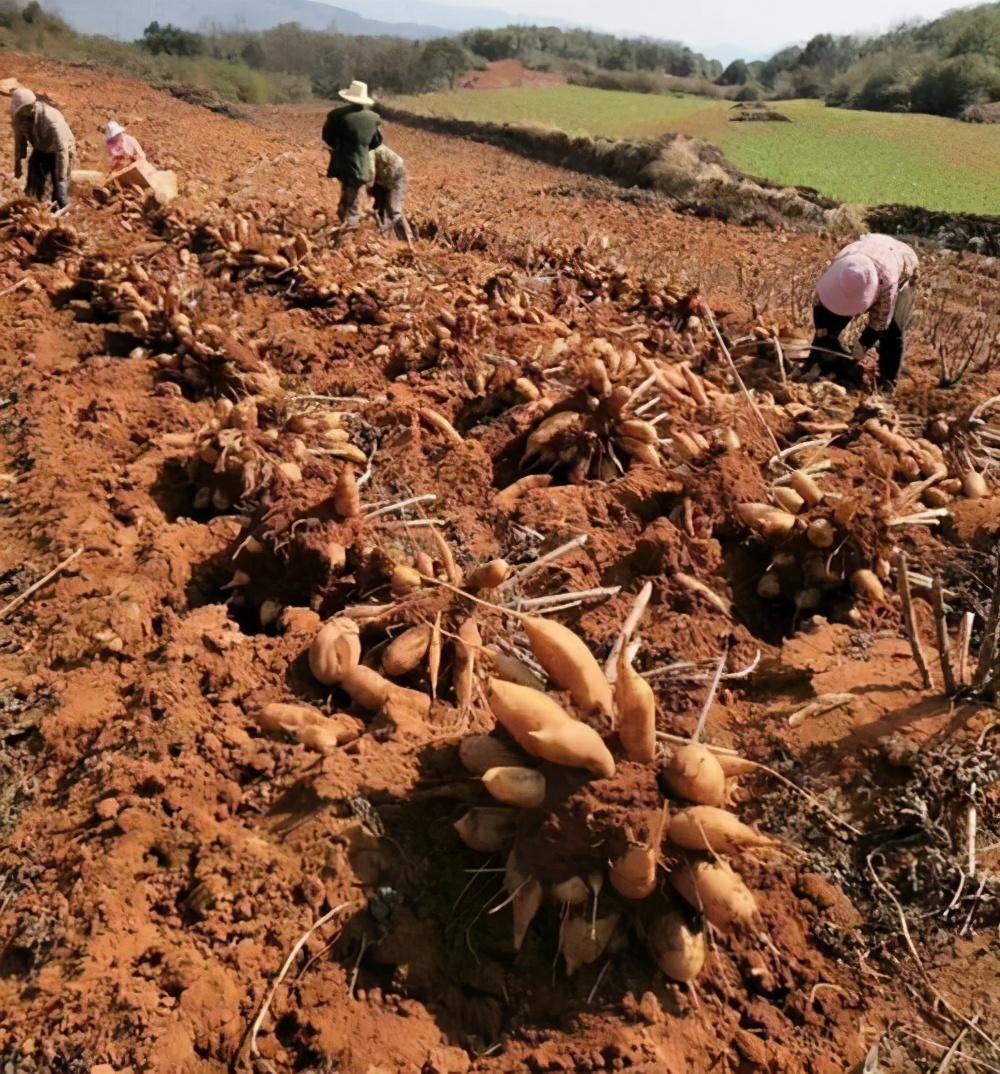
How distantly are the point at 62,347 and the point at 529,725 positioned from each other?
16.8 feet

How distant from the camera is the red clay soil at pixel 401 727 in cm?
197

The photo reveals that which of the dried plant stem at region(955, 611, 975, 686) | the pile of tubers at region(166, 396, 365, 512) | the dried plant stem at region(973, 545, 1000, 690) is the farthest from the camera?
the pile of tubers at region(166, 396, 365, 512)

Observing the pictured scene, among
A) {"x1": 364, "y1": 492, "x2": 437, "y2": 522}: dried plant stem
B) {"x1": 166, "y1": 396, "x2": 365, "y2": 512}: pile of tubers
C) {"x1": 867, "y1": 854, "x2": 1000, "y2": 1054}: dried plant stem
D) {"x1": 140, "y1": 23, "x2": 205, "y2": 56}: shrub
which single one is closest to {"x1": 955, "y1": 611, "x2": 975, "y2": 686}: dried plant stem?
{"x1": 867, "y1": 854, "x2": 1000, "y2": 1054}: dried plant stem

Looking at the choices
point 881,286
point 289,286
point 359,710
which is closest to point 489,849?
point 359,710

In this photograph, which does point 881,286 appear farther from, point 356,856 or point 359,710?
point 356,856

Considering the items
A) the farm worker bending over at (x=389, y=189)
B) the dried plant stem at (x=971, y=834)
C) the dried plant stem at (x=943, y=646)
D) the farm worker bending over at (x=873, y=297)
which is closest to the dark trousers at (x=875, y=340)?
the farm worker bending over at (x=873, y=297)

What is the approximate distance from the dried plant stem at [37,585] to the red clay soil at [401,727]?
0.10 feet

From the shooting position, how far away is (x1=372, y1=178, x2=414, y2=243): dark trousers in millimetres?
9555

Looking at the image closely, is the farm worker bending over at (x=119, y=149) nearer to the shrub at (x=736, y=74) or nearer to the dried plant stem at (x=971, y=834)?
the dried plant stem at (x=971, y=834)

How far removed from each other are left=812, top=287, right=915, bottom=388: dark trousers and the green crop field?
1534 cm

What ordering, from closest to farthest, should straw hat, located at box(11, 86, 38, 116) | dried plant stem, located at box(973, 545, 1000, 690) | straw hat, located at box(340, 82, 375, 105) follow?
1. dried plant stem, located at box(973, 545, 1000, 690)
2. straw hat, located at box(11, 86, 38, 116)
3. straw hat, located at box(340, 82, 375, 105)

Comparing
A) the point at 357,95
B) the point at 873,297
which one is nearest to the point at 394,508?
the point at 873,297

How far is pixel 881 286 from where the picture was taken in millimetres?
5164

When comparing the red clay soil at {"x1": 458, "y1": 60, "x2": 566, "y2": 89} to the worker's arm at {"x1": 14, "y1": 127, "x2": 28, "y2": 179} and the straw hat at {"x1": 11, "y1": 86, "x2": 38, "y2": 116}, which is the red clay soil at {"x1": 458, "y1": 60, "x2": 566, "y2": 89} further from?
the worker's arm at {"x1": 14, "y1": 127, "x2": 28, "y2": 179}
